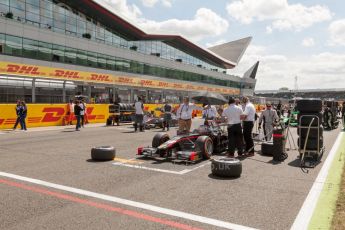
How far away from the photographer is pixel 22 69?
93.0 ft

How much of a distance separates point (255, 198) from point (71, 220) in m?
2.97

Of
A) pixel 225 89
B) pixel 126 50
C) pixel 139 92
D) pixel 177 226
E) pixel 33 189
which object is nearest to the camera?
pixel 177 226

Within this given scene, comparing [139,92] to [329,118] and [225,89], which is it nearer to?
[329,118]

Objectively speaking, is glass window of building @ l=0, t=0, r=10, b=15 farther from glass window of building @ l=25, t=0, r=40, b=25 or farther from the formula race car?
the formula race car

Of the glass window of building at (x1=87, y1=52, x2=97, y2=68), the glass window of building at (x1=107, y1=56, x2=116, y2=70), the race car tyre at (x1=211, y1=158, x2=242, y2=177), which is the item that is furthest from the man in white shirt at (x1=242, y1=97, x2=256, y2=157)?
the glass window of building at (x1=107, y1=56, x2=116, y2=70)

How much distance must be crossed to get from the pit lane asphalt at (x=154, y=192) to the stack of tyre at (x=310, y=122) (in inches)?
29.1

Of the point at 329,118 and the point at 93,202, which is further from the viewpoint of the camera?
the point at 329,118

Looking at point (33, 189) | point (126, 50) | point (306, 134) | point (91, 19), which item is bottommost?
point (33, 189)

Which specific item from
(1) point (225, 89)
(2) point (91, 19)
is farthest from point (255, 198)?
(1) point (225, 89)

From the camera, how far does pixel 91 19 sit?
42.6 m

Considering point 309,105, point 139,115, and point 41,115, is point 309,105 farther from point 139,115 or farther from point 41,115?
point 41,115

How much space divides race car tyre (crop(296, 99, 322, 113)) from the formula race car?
2685mm

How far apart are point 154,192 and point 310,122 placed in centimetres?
531

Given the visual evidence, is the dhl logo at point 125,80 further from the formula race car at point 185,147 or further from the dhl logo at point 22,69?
the formula race car at point 185,147
